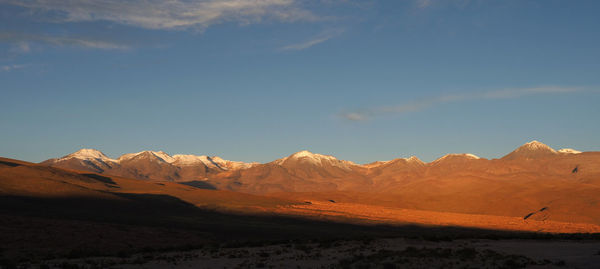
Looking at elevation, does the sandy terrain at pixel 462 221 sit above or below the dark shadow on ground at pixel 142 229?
above

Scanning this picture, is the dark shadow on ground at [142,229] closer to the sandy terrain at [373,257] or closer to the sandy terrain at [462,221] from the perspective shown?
the sandy terrain at [373,257]

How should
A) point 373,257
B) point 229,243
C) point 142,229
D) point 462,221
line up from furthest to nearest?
point 462,221 → point 142,229 → point 229,243 → point 373,257

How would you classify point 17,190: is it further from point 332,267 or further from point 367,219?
point 332,267

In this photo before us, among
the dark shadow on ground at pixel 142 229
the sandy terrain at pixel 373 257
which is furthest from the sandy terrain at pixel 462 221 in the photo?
the sandy terrain at pixel 373 257

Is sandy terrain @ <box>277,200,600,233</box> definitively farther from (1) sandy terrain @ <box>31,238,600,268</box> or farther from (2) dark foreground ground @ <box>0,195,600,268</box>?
(1) sandy terrain @ <box>31,238,600,268</box>

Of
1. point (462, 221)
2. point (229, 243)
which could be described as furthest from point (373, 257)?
point (462, 221)

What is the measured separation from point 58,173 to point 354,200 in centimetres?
6652

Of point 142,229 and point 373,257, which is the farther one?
point 142,229

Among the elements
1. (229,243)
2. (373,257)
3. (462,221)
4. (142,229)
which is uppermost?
(462,221)

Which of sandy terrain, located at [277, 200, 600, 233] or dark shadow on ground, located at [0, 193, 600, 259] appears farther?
sandy terrain, located at [277, 200, 600, 233]

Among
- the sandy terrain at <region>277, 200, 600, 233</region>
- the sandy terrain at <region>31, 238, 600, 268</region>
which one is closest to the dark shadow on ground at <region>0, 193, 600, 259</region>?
the sandy terrain at <region>31, 238, 600, 268</region>

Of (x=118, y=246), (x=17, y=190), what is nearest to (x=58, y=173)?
(x=17, y=190)

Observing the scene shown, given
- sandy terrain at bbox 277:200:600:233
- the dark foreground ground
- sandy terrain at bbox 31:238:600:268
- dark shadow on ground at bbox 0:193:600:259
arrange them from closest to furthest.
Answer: sandy terrain at bbox 31:238:600:268 < the dark foreground ground < dark shadow on ground at bbox 0:193:600:259 < sandy terrain at bbox 277:200:600:233

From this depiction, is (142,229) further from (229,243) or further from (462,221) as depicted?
(462,221)
